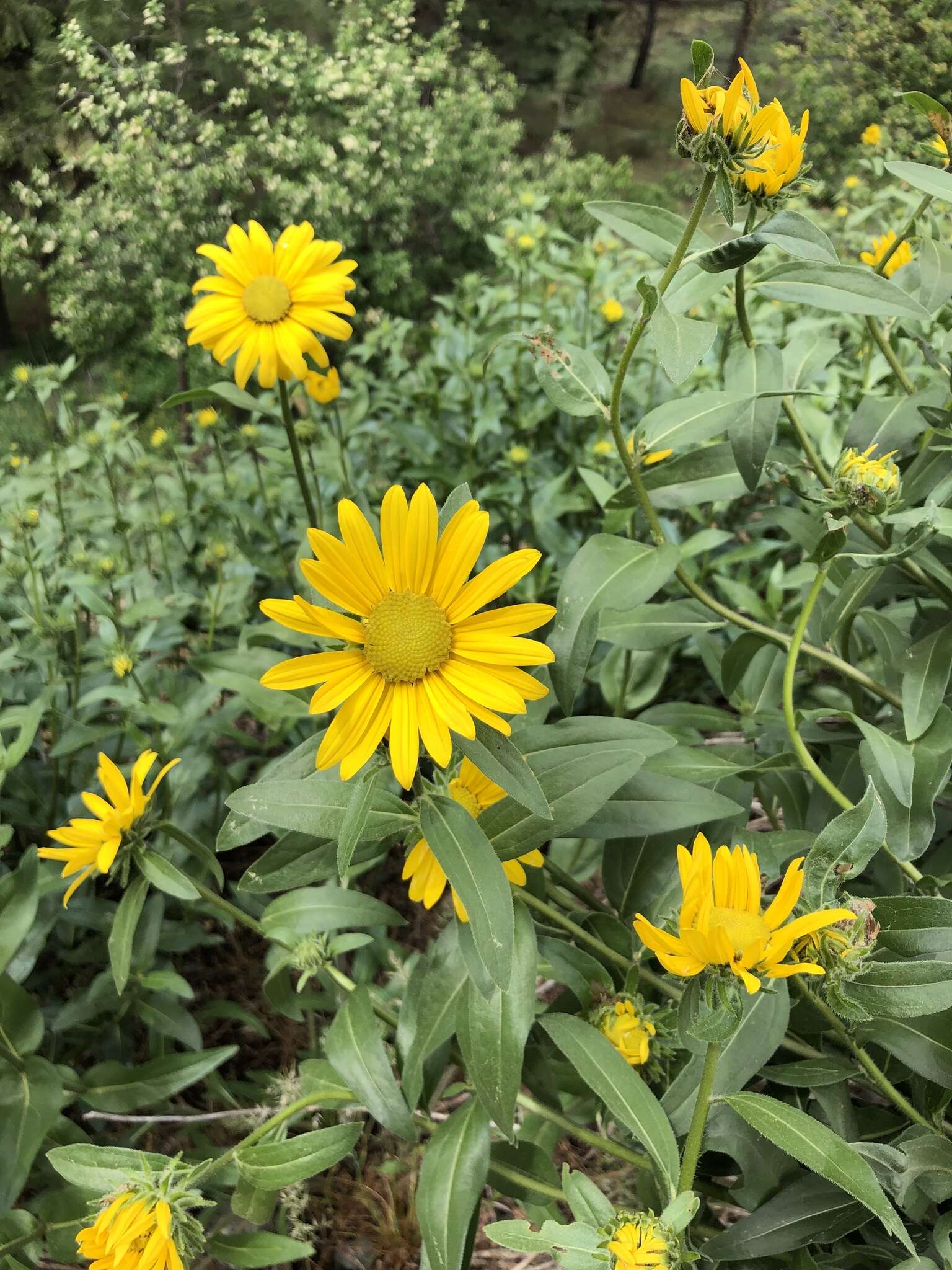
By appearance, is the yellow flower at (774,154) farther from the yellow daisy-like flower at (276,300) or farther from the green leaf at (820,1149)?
the green leaf at (820,1149)

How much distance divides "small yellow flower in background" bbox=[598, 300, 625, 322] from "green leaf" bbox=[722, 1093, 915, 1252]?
1338 millimetres

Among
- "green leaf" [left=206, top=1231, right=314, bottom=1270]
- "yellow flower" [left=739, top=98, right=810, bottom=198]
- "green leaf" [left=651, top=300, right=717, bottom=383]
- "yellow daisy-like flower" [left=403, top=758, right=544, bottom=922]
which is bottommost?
"green leaf" [left=206, top=1231, right=314, bottom=1270]

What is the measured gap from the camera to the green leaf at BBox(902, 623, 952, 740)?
0.75 metres

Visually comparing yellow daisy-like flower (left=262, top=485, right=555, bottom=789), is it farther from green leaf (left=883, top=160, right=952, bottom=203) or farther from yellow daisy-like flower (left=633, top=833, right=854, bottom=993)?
green leaf (left=883, top=160, right=952, bottom=203)

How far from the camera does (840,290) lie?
63cm

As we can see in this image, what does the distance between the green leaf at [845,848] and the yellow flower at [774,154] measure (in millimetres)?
448

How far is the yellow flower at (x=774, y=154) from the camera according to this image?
1.81 ft

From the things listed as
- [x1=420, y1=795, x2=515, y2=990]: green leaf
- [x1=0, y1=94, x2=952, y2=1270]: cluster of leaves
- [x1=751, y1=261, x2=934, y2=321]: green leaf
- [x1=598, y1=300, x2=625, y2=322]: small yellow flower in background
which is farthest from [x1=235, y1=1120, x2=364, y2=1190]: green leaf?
[x1=598, y1=300, x2=625, y2=322]: small yellow flower in background

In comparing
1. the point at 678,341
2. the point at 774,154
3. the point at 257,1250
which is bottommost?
the point at 257,1250

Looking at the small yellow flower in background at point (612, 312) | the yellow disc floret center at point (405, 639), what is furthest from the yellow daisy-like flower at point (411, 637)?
the small yellow flower in background at point (612, 312)

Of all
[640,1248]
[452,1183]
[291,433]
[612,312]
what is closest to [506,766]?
[640,1248]

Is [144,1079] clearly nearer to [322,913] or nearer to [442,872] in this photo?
[322,913]

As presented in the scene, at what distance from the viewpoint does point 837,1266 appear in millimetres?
677

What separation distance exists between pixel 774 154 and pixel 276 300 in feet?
2.07
